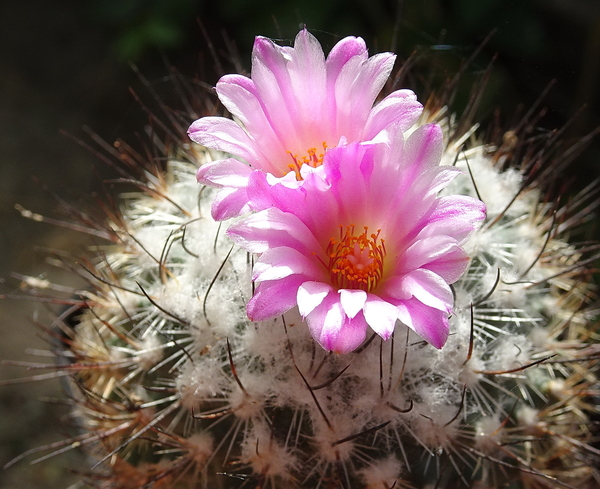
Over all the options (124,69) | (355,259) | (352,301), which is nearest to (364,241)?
(355,259)

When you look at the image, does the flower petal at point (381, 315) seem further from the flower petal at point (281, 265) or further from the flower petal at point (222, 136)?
the flower petal at point (222, 136)

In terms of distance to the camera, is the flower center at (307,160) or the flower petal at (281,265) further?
the flower center at (307,160)

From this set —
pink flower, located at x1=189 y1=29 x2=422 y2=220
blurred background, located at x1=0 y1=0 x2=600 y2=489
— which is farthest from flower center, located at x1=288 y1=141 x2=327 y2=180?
blurred background, located at x1=0 y1=0 x2=600 y2=489

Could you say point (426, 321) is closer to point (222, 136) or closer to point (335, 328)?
point (335, 328)

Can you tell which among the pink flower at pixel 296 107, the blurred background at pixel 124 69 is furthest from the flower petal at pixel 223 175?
the blurred background at pixel 124 69

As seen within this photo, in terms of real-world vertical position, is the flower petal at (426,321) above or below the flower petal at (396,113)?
below

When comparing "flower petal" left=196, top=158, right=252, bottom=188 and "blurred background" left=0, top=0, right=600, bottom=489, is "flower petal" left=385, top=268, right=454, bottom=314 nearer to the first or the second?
A: "flower petal" left=196, top=158, right=252, bottom=188
